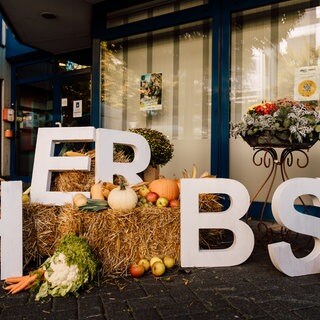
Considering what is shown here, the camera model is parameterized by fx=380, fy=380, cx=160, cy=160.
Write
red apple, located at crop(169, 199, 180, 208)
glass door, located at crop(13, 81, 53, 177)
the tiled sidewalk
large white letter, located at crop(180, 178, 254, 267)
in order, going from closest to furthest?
the tiled sidewalk → large white letter, located at crop(180, 178, 254, 267) → red apple, located at crop(169, 199, 180, 208) → glass door, located at crop(13, 81, 53, 177)

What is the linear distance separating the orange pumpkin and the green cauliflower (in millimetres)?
813

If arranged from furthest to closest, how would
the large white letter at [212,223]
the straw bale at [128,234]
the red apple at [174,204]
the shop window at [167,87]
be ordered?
1. the shop window at [167,87]
2. the red apple at [174,204]
3. the large white letter at [212,223]
4. the straw bale at [128,234]

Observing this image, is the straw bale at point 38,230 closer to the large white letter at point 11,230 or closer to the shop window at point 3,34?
the large white letter at point 11,230

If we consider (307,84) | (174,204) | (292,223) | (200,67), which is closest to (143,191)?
(174,204)

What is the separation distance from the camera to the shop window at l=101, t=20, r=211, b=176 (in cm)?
483

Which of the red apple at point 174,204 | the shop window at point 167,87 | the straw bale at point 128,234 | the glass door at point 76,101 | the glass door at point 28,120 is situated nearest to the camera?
the straw bale at point 128,234

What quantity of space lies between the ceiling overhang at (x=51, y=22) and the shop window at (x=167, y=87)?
729 mm

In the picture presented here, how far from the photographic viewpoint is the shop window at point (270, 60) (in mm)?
4168

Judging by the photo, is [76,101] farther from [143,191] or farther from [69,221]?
[69,221]

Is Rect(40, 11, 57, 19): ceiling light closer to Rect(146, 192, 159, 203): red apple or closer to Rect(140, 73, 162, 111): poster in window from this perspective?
Rect(140, 73, 162, 111): poster in window

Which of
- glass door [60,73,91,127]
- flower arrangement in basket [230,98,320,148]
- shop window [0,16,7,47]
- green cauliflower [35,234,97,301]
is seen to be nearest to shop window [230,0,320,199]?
flower arrangement in basket [230,98,320,148]

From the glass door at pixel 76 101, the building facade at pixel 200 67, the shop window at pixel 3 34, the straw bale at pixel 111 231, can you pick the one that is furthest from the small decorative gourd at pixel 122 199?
the shop window at pixel 3 34

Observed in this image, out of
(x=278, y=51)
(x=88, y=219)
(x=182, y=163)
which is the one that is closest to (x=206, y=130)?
(x=182, y=163)

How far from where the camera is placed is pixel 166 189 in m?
2.96
